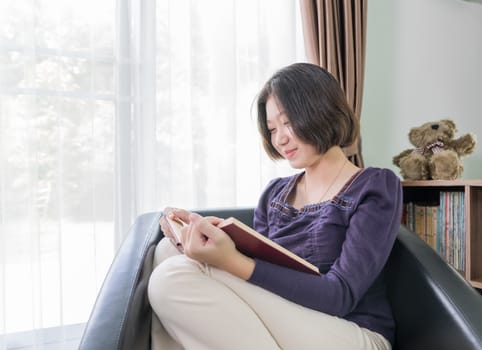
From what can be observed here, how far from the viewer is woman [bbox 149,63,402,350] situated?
2.39ft

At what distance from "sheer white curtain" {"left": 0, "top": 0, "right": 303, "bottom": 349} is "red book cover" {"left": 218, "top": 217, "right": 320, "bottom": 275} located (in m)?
0.88

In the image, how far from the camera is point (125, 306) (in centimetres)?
73

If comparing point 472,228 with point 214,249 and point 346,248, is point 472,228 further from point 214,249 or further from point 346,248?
point 214,249

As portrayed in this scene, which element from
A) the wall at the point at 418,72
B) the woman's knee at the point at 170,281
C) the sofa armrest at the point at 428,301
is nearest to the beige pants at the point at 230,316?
the woman's knee at the point at 170,281

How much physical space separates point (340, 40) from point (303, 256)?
48.4 inches

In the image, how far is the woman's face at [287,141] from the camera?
974 millimetres

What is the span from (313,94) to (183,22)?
34.7 inches

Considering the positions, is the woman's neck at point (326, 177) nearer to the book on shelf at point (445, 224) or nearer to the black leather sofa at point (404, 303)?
the black leather sofa at point (404, 303)

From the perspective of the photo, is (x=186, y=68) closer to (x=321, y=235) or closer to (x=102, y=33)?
(x=102, y=33)

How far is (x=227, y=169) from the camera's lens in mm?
1695

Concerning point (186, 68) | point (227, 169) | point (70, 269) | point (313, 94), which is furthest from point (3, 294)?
point (313, 94)

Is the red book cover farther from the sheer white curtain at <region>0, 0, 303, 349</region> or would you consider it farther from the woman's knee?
the sheer white curtain at <region>0, 0, 303, 349</region>

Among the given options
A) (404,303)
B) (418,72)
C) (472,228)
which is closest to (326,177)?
(404,303)

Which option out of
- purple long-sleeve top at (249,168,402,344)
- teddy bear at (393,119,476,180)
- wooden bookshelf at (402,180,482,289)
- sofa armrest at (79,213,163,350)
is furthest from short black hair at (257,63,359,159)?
teddy bear at (393,119,476,180)
